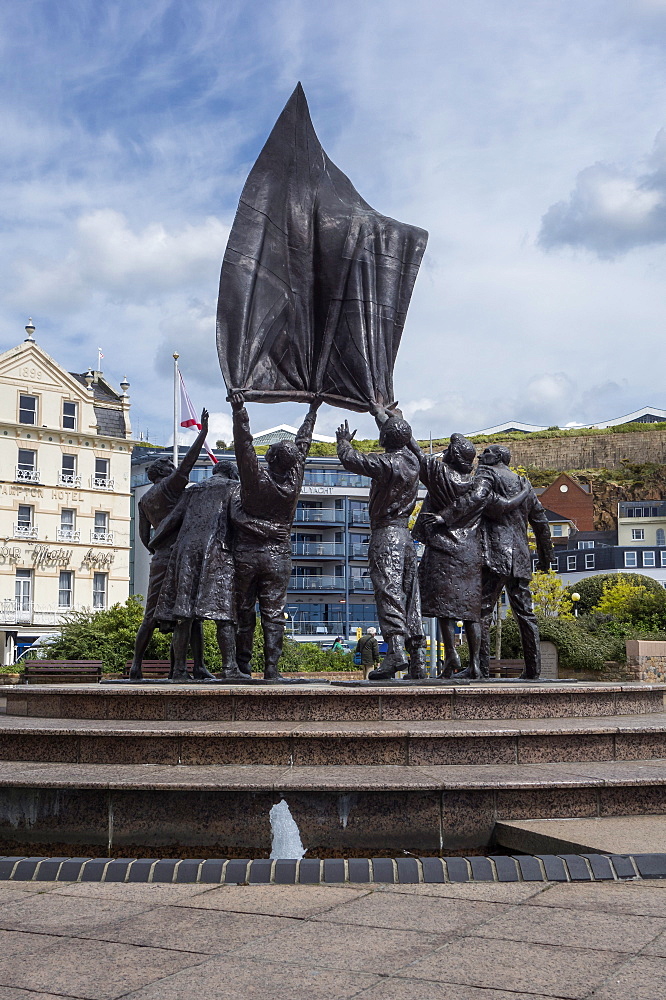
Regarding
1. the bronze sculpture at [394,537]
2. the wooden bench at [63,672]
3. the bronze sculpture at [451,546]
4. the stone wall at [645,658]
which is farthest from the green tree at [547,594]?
the bronze sculpture at [394,537]

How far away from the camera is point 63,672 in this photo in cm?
1812

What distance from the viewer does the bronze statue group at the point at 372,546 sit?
430 inches

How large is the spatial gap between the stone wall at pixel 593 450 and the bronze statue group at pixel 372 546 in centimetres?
12618

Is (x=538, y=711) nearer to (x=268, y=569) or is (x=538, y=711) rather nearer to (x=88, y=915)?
(x=268, y=569)

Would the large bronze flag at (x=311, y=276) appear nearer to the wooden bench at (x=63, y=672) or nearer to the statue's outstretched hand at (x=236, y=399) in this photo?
the statue's outstretched hand at (x=236, y=399)

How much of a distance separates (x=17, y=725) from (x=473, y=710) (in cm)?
367

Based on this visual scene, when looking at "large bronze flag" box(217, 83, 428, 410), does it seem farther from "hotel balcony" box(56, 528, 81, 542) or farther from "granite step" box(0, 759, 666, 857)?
"hotel balcony" box(56, 528, 81, 542)

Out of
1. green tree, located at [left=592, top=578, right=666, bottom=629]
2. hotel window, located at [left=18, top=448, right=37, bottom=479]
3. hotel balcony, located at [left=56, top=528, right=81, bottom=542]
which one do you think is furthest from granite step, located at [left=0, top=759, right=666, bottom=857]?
hotel balcony, located at [left=56, top=528, right=81, bottom=542]

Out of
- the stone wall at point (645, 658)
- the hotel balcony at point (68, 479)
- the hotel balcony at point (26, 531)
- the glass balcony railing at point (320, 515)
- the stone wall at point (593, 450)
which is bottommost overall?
the stone wall at point (645, 658)

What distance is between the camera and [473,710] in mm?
8398

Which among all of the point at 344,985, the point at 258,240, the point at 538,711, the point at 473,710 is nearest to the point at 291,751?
the point at 473,710

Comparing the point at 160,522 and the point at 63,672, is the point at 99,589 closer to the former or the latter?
the point at 63,672

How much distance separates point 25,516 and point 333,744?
45114 millimetres

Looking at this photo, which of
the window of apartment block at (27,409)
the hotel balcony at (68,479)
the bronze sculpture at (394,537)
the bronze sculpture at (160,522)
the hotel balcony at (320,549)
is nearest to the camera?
the bronze sculpture at (394,537)
